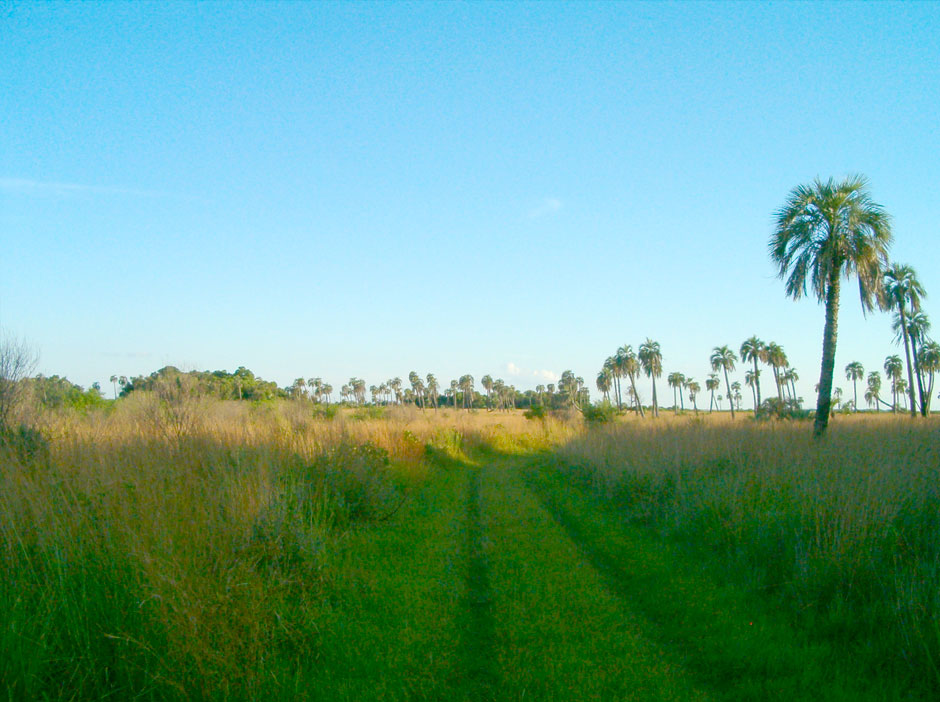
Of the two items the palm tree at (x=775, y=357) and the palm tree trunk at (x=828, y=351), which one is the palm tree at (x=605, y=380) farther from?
the palm tree trunk at (x=828, y=351)

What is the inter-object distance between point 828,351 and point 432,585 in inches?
664

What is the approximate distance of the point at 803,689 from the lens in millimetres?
4410

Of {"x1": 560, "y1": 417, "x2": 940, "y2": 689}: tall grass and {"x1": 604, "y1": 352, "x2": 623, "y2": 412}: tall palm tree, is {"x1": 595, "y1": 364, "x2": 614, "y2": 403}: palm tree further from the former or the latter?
{"x1": 560, "y1": 417, "x2": 940, "y2": 689}: tall grass

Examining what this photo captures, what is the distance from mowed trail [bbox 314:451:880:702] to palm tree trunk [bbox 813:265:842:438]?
12.2 m

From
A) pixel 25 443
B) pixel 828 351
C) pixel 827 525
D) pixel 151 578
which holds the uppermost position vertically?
pixel 828 351

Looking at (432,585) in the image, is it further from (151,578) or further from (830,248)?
(830,248)

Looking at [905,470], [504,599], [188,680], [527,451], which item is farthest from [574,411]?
[188,680]

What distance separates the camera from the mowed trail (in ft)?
14.9

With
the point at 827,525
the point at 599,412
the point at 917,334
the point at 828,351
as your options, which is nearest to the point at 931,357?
the point at 917,334

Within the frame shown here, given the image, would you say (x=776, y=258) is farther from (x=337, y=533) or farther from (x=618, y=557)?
(x=337, y=533)

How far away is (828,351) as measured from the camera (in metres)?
18.9

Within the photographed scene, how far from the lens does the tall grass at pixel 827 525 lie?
5020 mm

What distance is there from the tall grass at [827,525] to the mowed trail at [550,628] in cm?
46

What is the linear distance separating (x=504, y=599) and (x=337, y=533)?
3.43 metres
